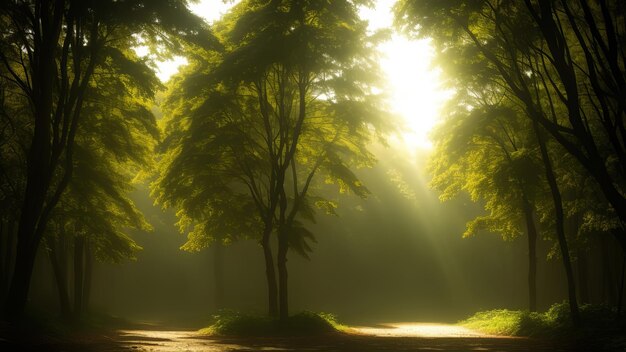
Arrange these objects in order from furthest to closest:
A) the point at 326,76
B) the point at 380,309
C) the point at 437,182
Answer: the point at 380,309 < the point at 437,182 < the point at 326,76

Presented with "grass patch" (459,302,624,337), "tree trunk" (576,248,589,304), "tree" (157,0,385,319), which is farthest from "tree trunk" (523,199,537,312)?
"tree" (157,0,385,319)

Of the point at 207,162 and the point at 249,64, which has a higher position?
the point at 249,64

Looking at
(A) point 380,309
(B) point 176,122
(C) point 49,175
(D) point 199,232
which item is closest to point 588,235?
(D) point 199,232

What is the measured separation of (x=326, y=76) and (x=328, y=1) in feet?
8.38

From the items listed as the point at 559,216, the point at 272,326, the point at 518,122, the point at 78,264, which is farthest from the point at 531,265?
the point at 78,264

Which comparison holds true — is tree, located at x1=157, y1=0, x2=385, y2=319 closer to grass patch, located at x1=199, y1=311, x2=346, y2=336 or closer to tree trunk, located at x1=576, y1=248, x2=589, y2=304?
grass patch, located at x1=199, y1=311, x2=346, y2=336

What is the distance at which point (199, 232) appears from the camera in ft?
70.1

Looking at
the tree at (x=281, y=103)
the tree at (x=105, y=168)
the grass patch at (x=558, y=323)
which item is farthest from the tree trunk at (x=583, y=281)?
the tree at (x=105, y=168)

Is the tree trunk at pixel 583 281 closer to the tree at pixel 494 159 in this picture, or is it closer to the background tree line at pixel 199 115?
the tree at pixel 494 159

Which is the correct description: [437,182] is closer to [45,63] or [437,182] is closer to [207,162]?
[207,162]

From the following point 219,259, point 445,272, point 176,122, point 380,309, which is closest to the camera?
point 176,122

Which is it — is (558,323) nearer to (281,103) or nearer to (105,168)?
(281,103)

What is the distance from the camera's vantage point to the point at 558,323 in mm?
16047

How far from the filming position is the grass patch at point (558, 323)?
14.5 metres
